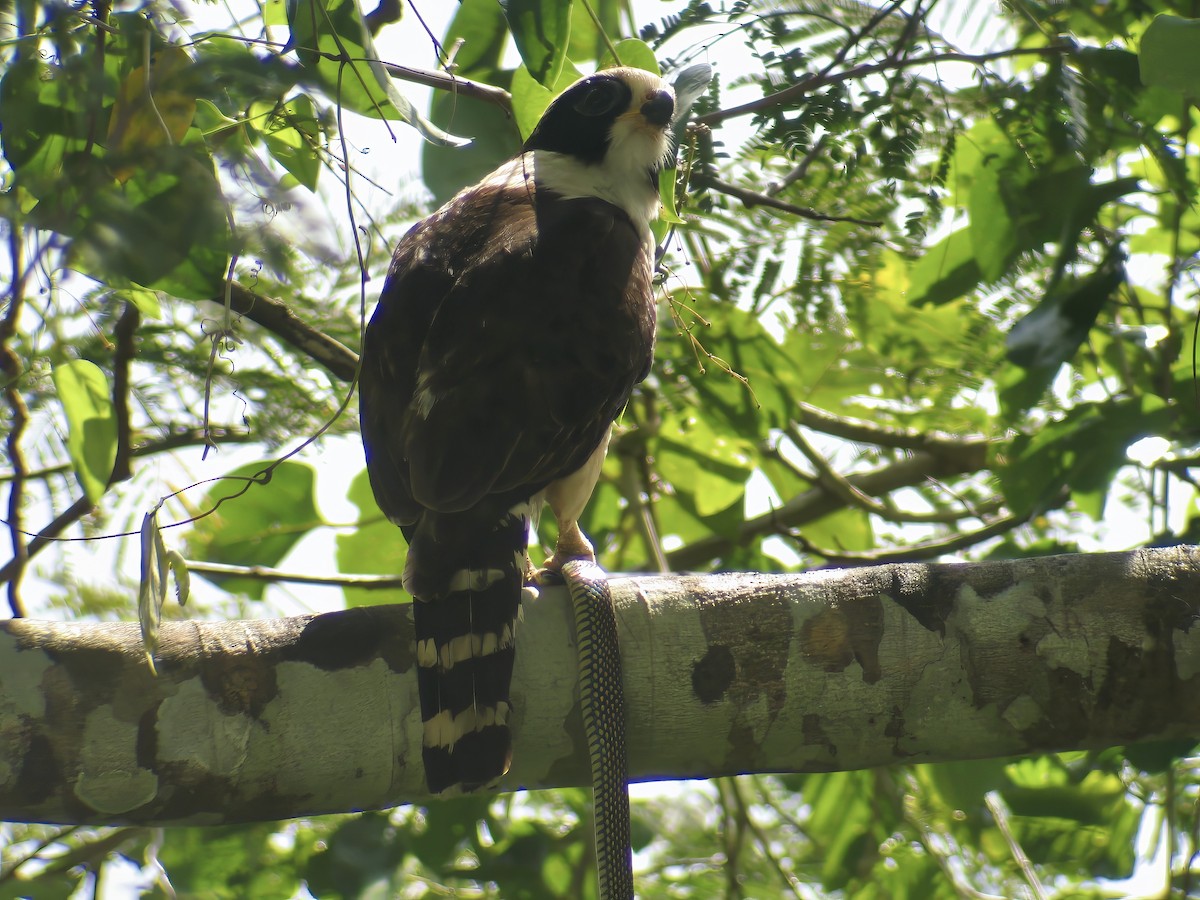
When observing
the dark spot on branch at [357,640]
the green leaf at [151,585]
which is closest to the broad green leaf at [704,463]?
the dark spot on branch at [357,640]

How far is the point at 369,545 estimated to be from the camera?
347 cm

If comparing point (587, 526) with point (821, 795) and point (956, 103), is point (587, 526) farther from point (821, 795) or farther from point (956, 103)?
point (956, 103)

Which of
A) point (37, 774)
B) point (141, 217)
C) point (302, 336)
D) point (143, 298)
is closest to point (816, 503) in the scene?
A: point (302, 336)

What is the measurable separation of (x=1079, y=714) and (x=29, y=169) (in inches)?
76.5

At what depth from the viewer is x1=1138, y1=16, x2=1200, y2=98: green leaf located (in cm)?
198

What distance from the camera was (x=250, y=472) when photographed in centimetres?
296

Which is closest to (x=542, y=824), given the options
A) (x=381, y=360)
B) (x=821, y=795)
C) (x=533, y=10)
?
(x=821, y=795)

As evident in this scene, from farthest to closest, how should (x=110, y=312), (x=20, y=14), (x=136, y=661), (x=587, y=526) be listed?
1. (x=587, y=526)
2. (x=110, y=312)
3. (x=136, y=661)
4. (x=20, y=14)

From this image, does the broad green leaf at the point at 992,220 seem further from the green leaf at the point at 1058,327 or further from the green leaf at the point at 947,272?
the green leaf at the point at 1058,327

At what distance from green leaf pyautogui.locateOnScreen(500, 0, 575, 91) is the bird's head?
769mm

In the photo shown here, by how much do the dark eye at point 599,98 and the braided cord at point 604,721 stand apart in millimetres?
1376

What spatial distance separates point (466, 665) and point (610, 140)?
64.9 inches

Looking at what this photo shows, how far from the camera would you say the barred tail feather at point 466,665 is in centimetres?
193

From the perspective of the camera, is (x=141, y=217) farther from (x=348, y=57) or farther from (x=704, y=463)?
(x=704, y=463)
